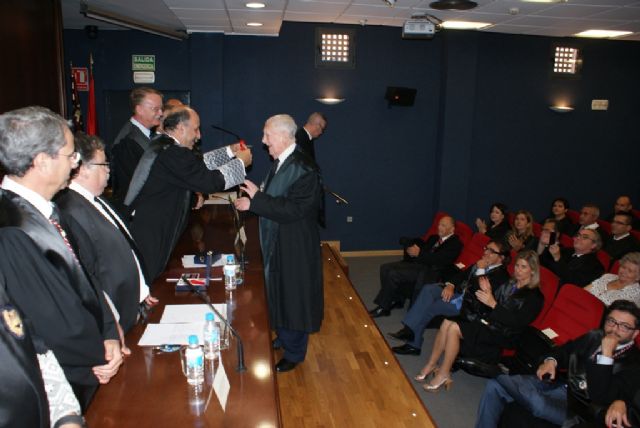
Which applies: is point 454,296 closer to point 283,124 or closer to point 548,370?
point 548,370

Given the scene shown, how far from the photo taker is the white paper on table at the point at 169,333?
2176 mm

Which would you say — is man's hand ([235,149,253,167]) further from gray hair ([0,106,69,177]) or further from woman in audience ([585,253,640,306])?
woman in audience ([585,253,640,306])

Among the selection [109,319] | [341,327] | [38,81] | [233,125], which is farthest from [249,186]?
[233,125]

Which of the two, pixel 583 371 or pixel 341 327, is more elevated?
pixel 583 371

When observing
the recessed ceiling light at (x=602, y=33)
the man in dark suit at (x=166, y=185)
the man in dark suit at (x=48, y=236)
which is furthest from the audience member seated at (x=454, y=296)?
the recessed ceiling light at (x=602, y=33)

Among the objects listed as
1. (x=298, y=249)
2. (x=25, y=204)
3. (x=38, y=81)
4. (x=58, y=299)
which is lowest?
(x=298, y=249)

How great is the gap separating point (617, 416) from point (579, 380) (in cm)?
33

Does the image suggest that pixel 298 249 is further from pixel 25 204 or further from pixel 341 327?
pixel 25 204

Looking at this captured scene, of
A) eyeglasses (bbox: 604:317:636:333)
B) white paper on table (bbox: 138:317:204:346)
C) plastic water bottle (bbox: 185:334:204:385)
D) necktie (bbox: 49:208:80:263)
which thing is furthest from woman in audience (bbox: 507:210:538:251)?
necktie (bbox: 49:208:80:263)

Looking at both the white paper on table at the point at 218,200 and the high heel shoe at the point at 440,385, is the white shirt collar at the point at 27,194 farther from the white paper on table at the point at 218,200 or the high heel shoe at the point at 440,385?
the white paper on table at the point at 218,200

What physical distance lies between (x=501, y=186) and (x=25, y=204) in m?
7.53

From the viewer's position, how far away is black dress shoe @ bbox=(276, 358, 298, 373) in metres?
3.66

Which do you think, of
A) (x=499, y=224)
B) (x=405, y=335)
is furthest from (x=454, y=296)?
(x=499, y=224)

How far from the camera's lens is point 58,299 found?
1629 millimetres
